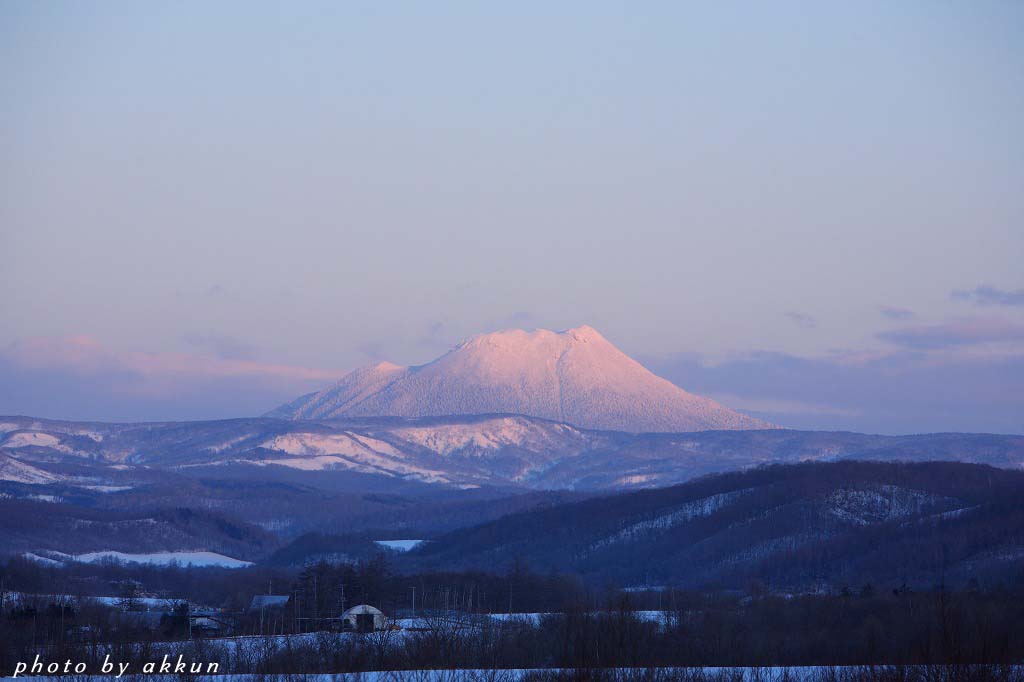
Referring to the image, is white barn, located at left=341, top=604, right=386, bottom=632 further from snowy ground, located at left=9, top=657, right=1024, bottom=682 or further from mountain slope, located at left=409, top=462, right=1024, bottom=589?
mountain slope, located at left=409, top=462, right=1024, bottom=589

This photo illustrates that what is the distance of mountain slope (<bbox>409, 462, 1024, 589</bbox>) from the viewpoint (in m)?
139

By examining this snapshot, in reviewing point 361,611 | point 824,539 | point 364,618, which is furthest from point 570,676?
point 824,539

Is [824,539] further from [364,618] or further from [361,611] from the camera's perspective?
[364,618]

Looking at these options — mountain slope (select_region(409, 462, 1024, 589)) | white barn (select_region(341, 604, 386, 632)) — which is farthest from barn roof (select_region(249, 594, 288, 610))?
mountain slope (select_region(409, 462, 1024, 589))

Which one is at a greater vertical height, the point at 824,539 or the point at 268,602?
the point at 824,539

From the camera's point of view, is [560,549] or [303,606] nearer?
[303,606]

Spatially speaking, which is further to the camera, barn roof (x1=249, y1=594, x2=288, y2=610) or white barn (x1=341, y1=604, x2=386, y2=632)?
barn roof (x1=249, y1=594, x2=288, y2=610)

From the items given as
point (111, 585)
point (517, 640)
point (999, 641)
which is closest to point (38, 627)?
point (517, 640)

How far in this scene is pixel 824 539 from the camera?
165m

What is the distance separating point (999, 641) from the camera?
54.2 m

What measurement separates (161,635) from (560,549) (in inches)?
4882

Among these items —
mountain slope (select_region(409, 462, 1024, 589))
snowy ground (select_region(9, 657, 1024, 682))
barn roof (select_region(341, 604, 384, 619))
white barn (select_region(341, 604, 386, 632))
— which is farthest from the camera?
mountain slope (select_region(409, 462, 1024, 589))

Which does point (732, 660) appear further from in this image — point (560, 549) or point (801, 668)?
point (560, 549)

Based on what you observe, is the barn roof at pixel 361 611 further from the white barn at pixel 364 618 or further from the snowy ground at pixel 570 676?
the snowy ground at pixel 570 676
